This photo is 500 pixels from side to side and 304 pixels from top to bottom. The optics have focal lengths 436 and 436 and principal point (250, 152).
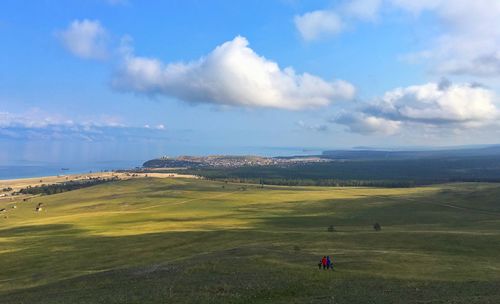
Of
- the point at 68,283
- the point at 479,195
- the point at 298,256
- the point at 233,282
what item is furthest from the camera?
the point at 479,195

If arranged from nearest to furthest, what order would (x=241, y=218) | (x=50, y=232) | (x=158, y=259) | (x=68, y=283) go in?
(x=68, y=283), (x=158, y=259), (x=50, y=232), (x=241, y=218)

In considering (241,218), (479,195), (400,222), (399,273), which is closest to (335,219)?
(400,222)

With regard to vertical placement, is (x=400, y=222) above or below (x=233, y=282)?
below

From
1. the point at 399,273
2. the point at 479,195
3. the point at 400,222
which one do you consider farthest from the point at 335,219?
the point at 399,273

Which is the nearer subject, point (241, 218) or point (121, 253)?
point (121, 253)

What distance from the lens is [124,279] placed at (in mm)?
49688

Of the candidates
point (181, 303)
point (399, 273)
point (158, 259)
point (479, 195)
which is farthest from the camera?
point (479, 195)

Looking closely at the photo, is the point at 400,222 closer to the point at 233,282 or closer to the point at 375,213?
the point at 375,213

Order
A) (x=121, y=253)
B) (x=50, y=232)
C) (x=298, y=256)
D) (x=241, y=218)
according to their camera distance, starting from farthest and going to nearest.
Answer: (x=241, y=218) < (x=50, y=232) < (x=121, y=253) < (x=298, y=256)

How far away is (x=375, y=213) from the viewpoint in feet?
521

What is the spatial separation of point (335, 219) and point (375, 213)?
21.5 meters

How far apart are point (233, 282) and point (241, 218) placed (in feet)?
363

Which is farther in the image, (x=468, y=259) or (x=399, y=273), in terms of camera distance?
(x=468, y=259)

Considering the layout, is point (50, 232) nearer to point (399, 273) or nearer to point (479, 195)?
point (399, 273)
